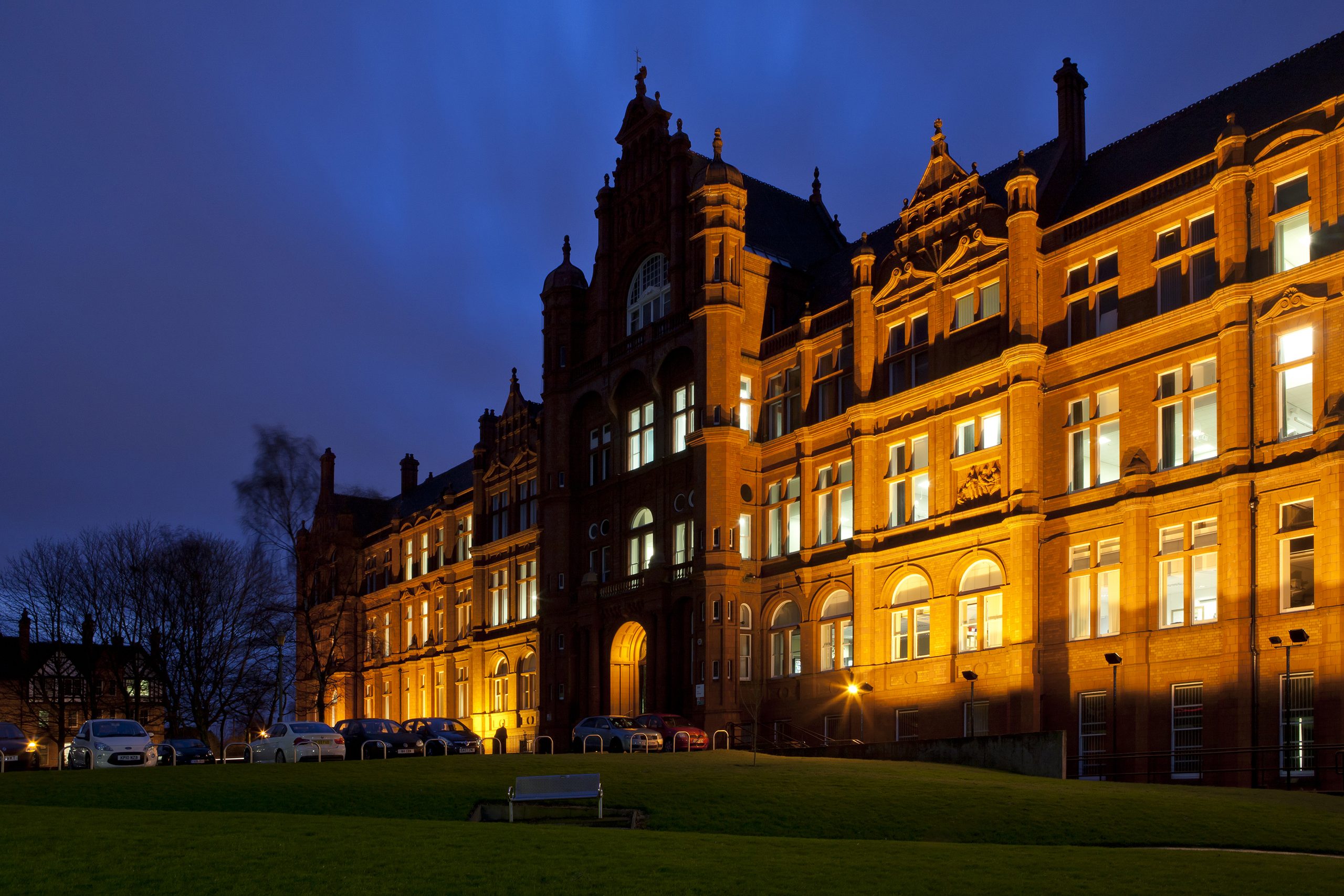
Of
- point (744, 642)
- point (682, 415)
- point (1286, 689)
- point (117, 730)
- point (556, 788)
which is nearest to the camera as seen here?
point (556, 788)

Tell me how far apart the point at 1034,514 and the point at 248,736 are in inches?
Answer: 1567

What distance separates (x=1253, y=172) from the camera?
3688cm

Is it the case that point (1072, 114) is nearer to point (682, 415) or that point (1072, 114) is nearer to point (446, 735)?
point (682, 415)

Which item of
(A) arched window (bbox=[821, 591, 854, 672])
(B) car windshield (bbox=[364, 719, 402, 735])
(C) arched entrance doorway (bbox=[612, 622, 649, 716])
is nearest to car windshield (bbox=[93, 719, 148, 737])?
(B) car windshield (bbox=[364, 719, 402, 735])

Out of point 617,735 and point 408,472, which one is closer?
point 617,735

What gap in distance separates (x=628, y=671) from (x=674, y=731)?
12.4 metres

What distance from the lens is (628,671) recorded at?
189 ft

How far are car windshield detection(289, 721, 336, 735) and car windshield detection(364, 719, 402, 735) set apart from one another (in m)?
3.30

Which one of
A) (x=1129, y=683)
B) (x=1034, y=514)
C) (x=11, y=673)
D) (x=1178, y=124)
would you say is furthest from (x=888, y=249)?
(x=11, y=673)

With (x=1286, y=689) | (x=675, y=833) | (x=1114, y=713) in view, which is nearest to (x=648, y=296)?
(x=1114, y=713)

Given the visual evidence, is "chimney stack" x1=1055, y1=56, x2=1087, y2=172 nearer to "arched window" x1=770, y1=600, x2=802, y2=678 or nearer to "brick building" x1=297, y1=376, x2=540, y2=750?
"arched window" x1=770, y1=600, x2=802, y2=678

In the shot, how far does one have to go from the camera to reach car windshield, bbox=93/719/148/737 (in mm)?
42469

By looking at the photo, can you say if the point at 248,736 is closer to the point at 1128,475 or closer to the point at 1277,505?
the point at 1128,475

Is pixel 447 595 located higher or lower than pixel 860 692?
higher
